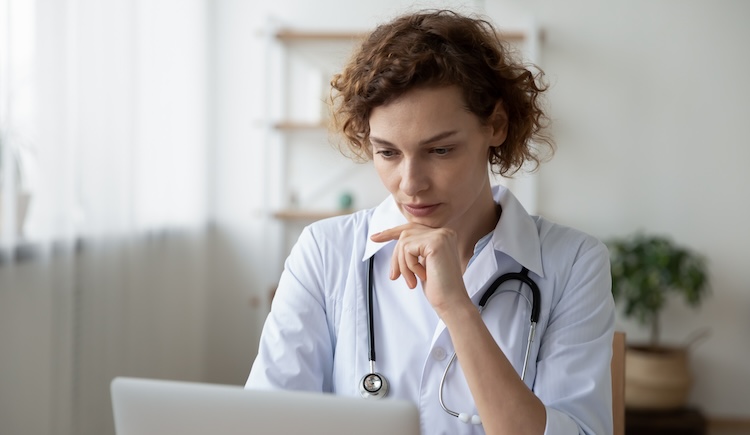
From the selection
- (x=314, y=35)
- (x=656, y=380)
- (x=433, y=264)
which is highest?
(x=314, y=35)

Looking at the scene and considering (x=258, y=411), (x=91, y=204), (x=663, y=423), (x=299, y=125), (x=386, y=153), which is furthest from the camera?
(x=299, y=125)

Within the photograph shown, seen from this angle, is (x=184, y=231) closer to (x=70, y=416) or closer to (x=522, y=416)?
(x=70, y=416)

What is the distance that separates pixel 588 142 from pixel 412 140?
2930 millimetres

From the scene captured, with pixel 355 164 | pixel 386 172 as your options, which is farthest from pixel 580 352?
pixel 355 164

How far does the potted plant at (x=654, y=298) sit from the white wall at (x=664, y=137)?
0.31 m

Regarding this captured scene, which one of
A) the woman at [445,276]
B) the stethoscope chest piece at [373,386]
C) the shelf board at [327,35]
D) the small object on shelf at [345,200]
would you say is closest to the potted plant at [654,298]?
the shelf board at [327,35]

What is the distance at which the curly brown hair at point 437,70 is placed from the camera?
1.25 meters

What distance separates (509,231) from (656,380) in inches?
101

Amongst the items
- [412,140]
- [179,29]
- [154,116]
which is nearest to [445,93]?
[412,140]

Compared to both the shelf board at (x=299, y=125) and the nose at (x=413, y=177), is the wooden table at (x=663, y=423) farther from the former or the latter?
the nose at (x=413, y=177)

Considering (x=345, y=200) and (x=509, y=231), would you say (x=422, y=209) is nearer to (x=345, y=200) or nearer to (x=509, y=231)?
(x=509, y=231)

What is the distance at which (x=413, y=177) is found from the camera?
1.26m

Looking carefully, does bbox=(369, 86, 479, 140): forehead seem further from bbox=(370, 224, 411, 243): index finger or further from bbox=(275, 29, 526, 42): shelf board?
bbox=(275, 29, 526, 42): shelf board

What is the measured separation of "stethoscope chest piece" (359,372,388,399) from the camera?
51.5 inches
